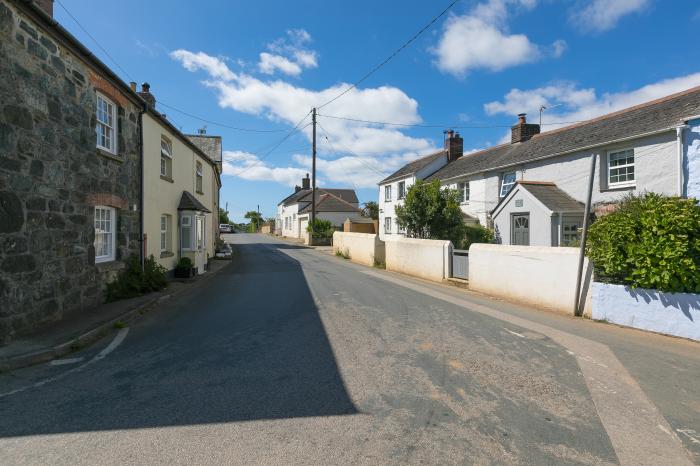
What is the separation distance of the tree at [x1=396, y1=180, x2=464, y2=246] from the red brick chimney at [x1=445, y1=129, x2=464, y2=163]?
11.8 m

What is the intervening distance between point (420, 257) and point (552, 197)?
6.48 metres

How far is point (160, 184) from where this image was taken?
13.1 meters

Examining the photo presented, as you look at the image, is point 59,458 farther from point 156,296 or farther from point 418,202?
point 418,202

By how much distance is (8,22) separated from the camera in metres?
6.33

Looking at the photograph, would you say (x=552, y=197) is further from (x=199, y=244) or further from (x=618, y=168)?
(x=199, y=244)

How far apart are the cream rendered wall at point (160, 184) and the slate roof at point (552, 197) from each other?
48.1 ft

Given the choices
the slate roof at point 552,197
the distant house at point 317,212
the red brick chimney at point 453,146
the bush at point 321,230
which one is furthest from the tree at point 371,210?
the slate roof at point 552,197

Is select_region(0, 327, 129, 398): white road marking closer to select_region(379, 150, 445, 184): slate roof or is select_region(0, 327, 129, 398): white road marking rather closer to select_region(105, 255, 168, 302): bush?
select_region(105, 255, 168, 302): bush

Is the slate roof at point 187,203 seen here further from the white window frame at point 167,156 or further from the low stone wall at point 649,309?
the low stone wall at point 649,309

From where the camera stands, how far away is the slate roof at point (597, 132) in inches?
574

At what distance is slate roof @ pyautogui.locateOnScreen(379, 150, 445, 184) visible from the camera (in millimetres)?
31078

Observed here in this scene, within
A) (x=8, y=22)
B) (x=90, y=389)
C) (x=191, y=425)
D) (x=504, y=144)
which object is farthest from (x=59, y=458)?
(x=504, y=144)

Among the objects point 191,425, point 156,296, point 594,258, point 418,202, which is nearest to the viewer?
point 191,425

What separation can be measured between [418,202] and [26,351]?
55.6 feet
